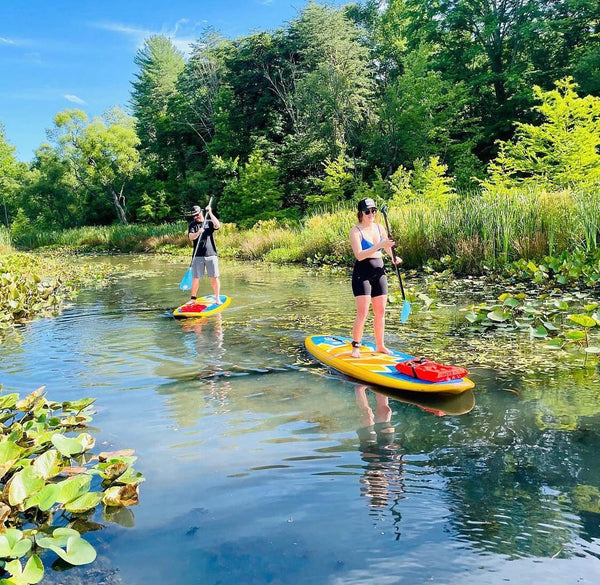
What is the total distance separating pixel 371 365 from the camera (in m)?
5.05

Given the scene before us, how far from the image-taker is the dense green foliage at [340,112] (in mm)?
27625

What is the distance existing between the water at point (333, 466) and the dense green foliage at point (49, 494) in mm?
140

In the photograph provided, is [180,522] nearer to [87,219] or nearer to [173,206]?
[173,206]

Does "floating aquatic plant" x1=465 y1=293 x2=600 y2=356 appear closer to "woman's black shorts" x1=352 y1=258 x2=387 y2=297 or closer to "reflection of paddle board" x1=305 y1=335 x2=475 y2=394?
"reflection of paddle board" x1=305 y1=335 x2=475 y2=394

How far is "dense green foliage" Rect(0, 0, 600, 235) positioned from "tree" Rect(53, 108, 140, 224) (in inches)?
4.4

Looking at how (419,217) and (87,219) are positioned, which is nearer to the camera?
(419,217)

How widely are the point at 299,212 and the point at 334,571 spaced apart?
30.2 meters

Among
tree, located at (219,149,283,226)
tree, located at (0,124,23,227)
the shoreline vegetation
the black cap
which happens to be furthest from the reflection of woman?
tree, located at (0,124,23,227)

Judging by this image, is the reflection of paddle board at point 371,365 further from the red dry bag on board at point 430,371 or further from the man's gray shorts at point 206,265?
the man's gray shorts at point 206,265

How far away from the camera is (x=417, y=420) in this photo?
4020mm

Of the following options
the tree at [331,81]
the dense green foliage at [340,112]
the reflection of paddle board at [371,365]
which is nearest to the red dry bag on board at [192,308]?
the reflection of paddle board at [371,365]

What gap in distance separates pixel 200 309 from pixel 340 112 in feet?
82.7

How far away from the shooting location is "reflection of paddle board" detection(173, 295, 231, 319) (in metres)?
8.65

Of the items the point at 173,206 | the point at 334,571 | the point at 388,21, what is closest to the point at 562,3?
the point at 388,21
